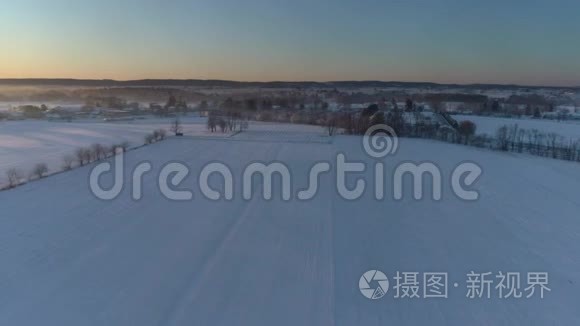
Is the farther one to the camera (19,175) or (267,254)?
(19,175)

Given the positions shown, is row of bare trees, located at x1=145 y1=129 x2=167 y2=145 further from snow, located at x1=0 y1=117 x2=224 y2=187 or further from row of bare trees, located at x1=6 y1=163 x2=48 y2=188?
row of bare trees, located at x1=6 y1=163 x2=48 y2=188

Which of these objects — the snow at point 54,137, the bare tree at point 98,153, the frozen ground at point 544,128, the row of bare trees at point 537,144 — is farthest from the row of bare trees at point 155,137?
the frozen ground at point 544,128

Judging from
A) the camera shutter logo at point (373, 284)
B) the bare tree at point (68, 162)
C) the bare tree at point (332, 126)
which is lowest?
the camera shutter logo at point (373, 284)

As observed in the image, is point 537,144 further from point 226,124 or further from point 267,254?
point 267,254

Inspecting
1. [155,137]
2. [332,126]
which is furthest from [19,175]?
[332,126]

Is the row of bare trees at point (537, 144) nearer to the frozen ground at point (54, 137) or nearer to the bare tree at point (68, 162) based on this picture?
the frozen ground at point (54, 137)
